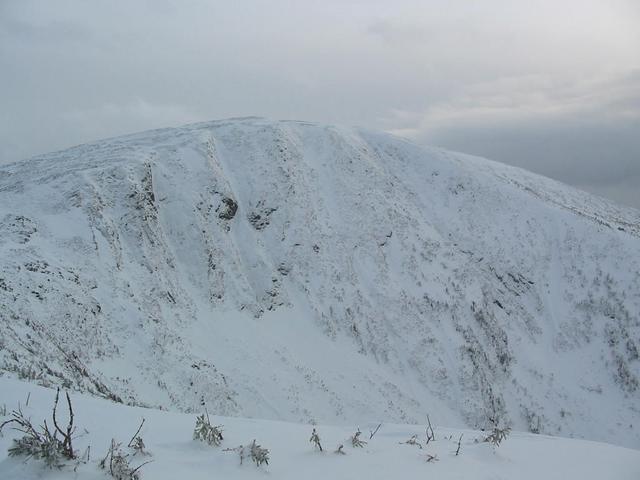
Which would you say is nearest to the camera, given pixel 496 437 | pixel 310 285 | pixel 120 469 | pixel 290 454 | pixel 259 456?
pixel 120 469

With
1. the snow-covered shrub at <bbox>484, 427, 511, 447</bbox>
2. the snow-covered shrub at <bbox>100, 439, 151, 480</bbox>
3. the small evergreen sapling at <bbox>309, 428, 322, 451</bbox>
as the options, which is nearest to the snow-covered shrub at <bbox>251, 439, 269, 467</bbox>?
the small evergreen sapling at <bbox>309, 428, 322, 451</bbox>

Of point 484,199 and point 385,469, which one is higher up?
point 484,199

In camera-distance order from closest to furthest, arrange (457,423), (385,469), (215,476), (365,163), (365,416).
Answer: (215,476)
(385,469)
(365,416)
(457,423)
(365,163)

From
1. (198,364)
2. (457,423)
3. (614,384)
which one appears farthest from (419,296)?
(198,364)

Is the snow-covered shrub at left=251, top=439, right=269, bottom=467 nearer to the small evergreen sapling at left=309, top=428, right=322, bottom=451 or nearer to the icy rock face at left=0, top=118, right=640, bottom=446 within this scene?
the small evergreen sapling at left=309, top=428, right=322, bottom=451

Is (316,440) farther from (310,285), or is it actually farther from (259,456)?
(310,285)

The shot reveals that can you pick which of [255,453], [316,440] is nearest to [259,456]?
[255,453]

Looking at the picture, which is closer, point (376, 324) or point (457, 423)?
point (457, 423)

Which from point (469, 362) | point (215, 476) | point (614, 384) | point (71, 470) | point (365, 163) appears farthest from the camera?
point (365, 163)

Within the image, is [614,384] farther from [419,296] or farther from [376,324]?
[376,324]
